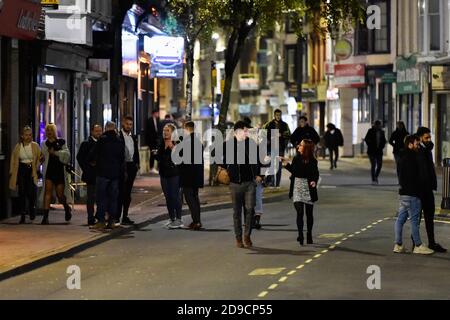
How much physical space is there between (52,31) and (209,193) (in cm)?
718

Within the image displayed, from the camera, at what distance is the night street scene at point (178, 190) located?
16078 millimetres

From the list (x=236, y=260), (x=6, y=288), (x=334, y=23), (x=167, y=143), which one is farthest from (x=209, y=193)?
(x=6, y=288)

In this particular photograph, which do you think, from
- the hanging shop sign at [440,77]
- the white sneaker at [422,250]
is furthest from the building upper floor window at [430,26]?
the white sneaker at [422,250]

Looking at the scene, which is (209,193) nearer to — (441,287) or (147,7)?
(147,7)

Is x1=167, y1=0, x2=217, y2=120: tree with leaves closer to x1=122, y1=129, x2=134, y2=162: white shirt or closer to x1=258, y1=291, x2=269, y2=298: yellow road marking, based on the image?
x1=122, y1=129, x2=134, y2=162: white shirt

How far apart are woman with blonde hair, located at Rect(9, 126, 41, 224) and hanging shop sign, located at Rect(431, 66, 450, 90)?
85.5 feet

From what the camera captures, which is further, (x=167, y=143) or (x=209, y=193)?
(x=209, y=193)

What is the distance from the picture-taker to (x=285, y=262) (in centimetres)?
1817

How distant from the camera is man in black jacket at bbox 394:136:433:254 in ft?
64.0

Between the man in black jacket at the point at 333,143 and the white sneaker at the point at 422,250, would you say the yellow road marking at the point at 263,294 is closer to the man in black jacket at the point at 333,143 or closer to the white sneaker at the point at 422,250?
the white sneaker at the point at 422,250

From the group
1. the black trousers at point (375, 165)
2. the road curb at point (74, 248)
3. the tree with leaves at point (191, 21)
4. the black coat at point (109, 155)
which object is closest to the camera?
the road curb at point (74, 248)

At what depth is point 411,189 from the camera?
19.5 metres

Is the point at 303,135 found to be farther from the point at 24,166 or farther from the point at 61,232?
the point at 61,232

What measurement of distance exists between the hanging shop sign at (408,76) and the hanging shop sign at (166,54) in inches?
507
